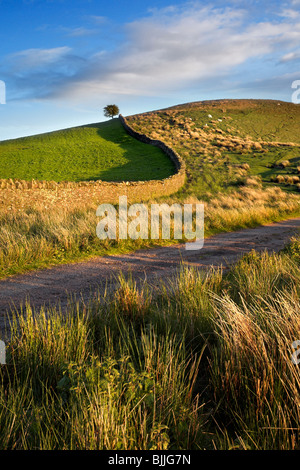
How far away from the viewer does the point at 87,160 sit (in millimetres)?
34719

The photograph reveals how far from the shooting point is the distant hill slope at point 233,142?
28.4m

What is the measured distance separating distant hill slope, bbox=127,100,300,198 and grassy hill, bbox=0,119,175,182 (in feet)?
10.5

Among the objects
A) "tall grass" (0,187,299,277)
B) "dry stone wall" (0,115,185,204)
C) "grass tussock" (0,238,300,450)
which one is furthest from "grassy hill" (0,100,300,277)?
"grass tussock" (0,238,300,450)

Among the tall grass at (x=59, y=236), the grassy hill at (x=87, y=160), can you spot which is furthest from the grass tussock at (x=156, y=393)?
the grassy hill at (x=87, y=160)

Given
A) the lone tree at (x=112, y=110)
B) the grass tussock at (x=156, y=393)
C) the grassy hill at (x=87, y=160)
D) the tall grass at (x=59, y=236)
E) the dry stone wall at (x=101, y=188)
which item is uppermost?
the lone tree at (x=112, y=110)

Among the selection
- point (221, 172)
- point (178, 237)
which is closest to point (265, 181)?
point (221, 172)

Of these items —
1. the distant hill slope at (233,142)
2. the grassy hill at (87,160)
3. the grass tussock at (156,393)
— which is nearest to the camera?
the grass tussock at (156,393)

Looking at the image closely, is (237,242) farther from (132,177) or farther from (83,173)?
(83,173)

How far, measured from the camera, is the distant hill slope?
93.0 ft

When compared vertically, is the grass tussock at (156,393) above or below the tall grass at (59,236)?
below

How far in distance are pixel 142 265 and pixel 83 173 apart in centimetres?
2252

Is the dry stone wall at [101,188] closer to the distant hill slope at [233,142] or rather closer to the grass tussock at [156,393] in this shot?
the distant hill slope at [233,142]

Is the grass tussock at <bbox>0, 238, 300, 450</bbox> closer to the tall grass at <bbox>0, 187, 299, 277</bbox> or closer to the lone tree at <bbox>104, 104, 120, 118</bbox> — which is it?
the tall grass at <bbox>0, 187, 299, 277</bbox>

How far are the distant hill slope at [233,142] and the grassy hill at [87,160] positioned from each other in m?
3.21
